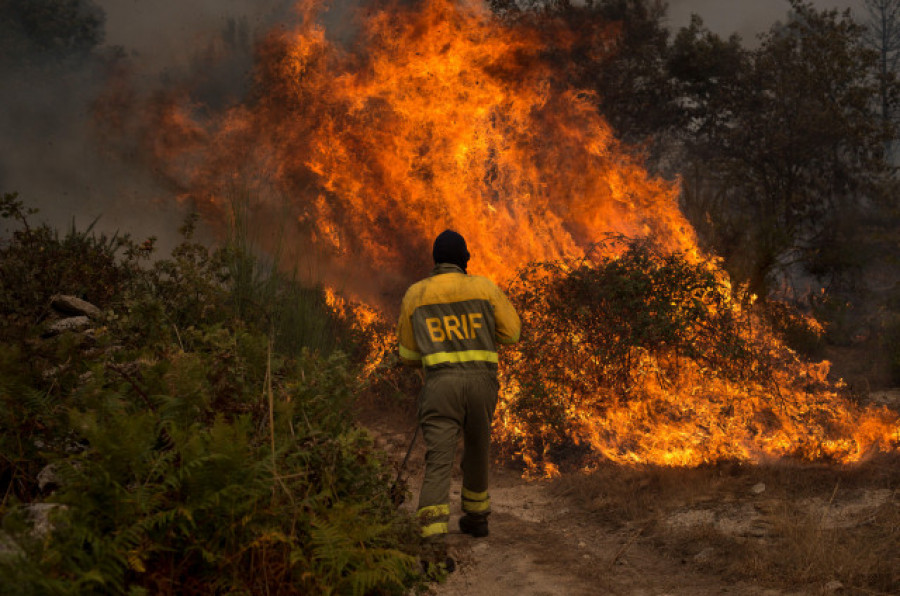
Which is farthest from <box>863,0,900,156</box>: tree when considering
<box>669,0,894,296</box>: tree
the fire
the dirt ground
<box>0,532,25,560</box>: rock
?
<box>0,532,25,560</box>: rock

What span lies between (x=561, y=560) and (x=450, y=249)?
7.73 ft

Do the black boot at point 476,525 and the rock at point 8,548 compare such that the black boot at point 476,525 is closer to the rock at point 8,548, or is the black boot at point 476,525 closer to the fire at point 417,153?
the rock at point 8,548

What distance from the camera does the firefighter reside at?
4988 millimetres

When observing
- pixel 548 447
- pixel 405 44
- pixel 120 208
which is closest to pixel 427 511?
pixel 548 447

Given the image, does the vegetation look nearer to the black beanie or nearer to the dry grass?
the black beanie

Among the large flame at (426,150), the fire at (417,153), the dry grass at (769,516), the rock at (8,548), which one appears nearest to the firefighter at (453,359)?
the dry grass at (769,516)

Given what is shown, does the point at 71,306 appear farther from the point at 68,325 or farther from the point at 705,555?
the point at 705,555

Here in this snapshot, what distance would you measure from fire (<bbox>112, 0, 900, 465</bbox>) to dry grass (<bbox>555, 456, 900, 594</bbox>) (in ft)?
9.81

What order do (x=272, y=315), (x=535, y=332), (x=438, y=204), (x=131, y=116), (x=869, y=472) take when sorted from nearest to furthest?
(x=869, y=472) < (x=272, y=315) < (x=535, y=332) < (x=438, y=204) < (x=131, y=116)

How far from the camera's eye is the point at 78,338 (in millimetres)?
4598

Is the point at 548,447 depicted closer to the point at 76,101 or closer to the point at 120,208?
the point at 120,208

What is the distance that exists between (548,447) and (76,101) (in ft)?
44.2

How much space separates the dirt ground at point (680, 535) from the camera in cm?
429

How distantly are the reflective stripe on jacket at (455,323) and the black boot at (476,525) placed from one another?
1.17 m
